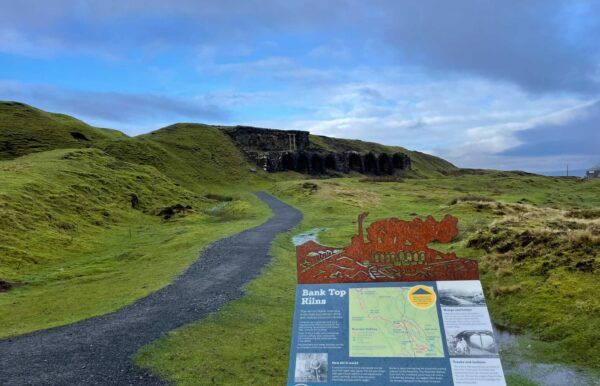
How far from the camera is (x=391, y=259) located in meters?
10.3

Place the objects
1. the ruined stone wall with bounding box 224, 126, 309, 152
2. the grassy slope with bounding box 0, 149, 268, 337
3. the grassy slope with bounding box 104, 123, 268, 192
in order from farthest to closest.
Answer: the ruined stone wall with bounding box 224, 126, 309, 152
the grassy slope with bounding box 104, 123, 268, 192
the grassy slope with bounding box 0, 149, 268, 337

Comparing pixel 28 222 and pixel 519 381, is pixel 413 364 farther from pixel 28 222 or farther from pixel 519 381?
pixel 28 222

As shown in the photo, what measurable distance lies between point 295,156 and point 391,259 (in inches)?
5634

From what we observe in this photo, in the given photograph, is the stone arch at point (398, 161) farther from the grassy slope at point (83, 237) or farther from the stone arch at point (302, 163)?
the grassy slope at point (83, 237)

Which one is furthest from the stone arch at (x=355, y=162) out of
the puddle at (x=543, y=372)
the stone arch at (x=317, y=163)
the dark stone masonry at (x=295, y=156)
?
the puddle at (x=543, y=372)

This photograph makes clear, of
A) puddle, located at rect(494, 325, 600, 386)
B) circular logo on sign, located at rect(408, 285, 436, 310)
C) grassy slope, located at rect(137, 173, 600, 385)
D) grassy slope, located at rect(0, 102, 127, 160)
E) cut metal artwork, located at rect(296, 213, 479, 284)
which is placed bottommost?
puddle, located at rect(494, 325, 600, 386)

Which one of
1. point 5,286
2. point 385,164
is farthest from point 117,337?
point 385,164

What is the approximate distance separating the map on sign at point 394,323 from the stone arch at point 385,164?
562 feet

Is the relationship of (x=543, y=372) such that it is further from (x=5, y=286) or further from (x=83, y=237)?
(x=83, y=237)

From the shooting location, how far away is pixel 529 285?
69.1 feet

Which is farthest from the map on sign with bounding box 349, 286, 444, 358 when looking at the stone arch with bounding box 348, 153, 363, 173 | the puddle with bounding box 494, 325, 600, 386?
the stone arch with bounding box 348, 153, 363, 173

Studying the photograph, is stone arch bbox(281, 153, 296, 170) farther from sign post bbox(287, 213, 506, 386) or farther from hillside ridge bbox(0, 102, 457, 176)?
sign post bbox(287, 213, 506, 386)

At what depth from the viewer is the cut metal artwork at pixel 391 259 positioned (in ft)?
32.9

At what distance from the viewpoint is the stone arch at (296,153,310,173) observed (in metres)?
Result: 154
